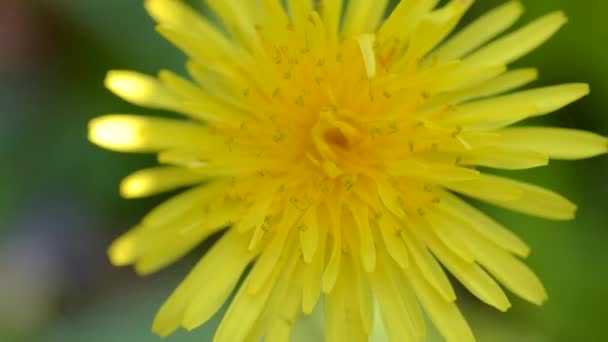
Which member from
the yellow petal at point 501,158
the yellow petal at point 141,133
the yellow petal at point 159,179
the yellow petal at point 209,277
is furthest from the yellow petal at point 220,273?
the yellow petal at point 501,158

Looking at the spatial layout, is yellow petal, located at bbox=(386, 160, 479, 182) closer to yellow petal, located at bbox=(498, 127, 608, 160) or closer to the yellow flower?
the yellow flower

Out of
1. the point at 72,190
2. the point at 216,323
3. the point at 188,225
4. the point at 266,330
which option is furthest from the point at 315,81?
the point at 72,190

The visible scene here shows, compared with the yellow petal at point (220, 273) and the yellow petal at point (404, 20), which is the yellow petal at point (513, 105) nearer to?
the yellow petal at point (404, 20)

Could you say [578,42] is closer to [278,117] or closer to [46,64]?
[278,117]

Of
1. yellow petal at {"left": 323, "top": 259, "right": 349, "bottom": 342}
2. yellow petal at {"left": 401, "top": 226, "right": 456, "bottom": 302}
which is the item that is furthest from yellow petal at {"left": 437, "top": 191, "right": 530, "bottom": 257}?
yellow petal at {"left": 323, "top": 259, "right": 349, "bottom": 342}

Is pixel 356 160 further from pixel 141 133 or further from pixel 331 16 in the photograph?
pixel 141 133

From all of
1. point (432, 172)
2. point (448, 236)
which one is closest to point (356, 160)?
point (432, 172)

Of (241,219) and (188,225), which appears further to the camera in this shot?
(188,225)

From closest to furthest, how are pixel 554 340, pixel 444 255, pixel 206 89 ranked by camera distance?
1. pixel 444 255
2. pixel 206 89
3. pixel 554 340
